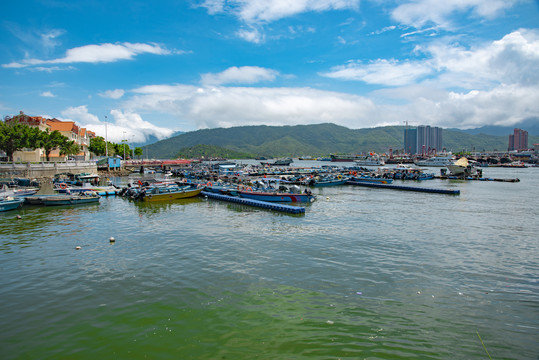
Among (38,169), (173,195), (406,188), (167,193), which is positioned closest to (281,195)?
(173,195)

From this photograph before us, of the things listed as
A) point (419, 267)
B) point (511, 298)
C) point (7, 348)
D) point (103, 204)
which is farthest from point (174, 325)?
point (103, 204)

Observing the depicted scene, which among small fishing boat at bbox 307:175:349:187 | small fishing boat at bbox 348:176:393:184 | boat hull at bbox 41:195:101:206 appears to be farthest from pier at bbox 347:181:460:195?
boat hull at bbox 41:195:101:206

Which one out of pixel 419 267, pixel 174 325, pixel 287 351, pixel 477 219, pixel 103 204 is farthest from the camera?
pixel 103 204

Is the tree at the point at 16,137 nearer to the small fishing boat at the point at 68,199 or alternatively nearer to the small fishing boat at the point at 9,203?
the small fishing boat at the point at 68,199

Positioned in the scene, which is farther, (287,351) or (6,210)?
(6,210)

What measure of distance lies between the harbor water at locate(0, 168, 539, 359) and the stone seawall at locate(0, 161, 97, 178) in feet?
120

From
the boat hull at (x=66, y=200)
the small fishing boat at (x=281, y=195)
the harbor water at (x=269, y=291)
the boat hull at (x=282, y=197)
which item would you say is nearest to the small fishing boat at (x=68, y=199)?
the boat hull at (x=66, y=200)

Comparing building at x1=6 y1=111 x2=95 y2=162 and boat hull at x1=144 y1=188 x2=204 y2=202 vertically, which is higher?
building at x1=6 y1=111 x2=95 y2=162

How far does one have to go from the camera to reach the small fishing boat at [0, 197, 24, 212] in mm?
31141

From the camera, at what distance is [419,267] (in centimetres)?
1558

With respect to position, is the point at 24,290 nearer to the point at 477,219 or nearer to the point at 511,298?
the point at 511,298

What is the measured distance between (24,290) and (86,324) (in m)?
4.70

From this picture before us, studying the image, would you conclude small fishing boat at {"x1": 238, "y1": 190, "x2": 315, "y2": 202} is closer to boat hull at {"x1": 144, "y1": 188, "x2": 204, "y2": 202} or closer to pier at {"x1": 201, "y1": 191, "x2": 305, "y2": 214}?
pier at {"x1": 201, "y1": 191, "x2": 305, "y2": 214}

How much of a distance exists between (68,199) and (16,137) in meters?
35.5
